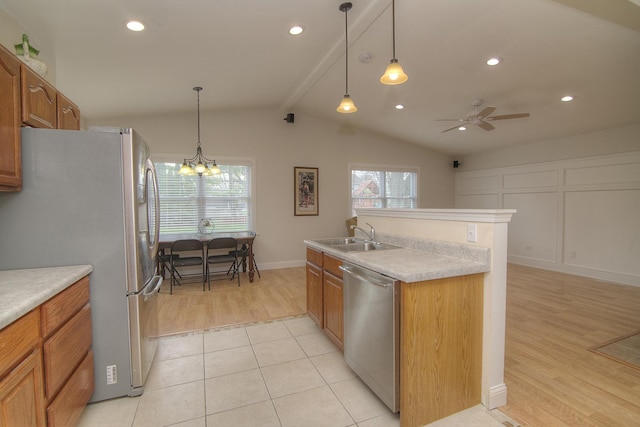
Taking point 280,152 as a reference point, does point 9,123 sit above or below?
below

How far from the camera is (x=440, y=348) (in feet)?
5.66

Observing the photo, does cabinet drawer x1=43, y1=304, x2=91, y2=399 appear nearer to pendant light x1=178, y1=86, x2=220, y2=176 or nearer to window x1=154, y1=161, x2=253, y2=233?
pendant light x1=178, y1=86, x2=220, y2=176

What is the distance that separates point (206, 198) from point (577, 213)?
6.38 meters

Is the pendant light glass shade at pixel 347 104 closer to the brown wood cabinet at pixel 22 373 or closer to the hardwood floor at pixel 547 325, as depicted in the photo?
the hardwood floor at pixel 547 325

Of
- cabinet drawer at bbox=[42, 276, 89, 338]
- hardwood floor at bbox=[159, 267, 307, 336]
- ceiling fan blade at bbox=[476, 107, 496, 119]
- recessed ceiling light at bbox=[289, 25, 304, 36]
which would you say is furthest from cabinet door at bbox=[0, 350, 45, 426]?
ceiling fan blade at bbox=[476, 107, 496, 119]

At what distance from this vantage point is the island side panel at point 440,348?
1652mm

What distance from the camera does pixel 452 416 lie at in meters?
1.78

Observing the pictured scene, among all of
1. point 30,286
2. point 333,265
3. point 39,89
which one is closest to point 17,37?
point 39,89

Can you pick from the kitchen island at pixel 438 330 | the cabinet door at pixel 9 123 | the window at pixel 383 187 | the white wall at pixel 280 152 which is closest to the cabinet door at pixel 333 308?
the kitchen island at pixel 438 330

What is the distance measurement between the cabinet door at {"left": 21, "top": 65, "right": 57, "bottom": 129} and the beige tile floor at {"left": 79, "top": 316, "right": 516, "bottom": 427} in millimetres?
1832

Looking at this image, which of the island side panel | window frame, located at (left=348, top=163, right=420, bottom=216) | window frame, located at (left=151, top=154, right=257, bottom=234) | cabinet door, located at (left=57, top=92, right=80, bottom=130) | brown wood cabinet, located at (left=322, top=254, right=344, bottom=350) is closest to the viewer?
the island side panel

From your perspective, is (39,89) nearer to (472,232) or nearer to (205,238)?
(472,232)

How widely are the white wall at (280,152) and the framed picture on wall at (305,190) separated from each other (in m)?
0.10

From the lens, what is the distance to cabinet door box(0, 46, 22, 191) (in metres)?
1.55
